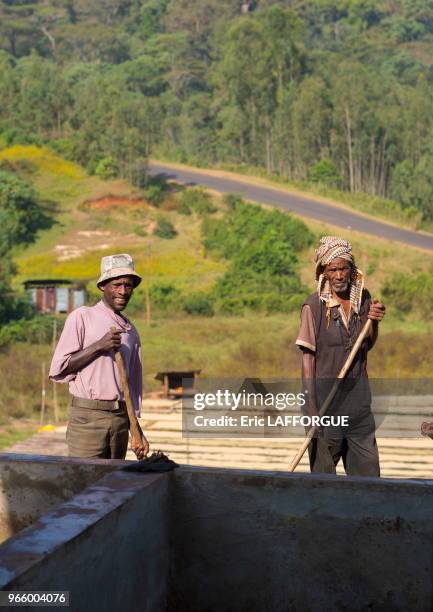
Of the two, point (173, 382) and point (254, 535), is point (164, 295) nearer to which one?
point (173, 382)

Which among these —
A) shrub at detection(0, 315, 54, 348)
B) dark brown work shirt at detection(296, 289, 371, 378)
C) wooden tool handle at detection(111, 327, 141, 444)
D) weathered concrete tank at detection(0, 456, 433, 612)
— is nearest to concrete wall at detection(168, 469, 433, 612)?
weathered concrete tank at detection(0, 456, 433, 612)

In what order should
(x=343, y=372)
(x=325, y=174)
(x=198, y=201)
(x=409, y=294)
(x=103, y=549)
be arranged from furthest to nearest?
(x=325, y=174), (x=198, y=201), (x=409, y=294), (x=343, y=372), (x=103, y=549)

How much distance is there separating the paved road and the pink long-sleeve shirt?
1099 inches

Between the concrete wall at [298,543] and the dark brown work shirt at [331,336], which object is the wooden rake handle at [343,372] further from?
the concrete wall at [298,543]

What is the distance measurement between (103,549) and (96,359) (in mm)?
1385

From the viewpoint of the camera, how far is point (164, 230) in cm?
3250

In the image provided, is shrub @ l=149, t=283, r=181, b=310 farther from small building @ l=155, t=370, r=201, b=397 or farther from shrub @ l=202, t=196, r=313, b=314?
small building @ l=155, t=370, r=201, b=397

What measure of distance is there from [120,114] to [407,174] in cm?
1213

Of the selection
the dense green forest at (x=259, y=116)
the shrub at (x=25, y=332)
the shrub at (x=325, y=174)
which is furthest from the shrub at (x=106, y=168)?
the shrub at (x=25, y=332)

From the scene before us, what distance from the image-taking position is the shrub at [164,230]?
1275 inches

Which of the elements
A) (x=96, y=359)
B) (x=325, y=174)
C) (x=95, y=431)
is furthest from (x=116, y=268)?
(x=325, y=174)

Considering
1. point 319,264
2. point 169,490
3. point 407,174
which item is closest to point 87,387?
point 169,490

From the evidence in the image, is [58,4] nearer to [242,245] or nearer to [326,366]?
[242,245]

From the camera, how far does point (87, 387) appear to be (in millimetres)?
4023
